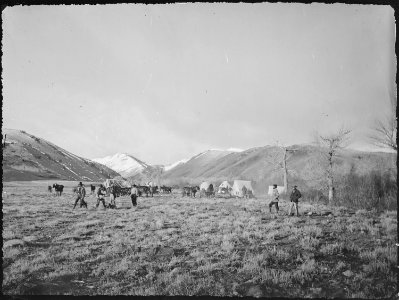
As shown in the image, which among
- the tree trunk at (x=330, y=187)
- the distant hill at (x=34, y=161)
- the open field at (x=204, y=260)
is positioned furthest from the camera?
the distant hill at (x=34, y=161)

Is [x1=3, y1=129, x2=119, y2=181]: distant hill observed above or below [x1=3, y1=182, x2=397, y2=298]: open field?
above

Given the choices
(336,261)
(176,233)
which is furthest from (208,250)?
(336,261)

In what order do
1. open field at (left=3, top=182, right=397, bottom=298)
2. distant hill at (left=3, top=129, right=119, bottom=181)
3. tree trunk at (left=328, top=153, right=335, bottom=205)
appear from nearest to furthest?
open field at (left=3, top=182, right=397, bottom=298), tree trunk at (left=328, top=153, right=335, bottom=205), distant hill at (left=3, top=129, right=119, bottom=181)

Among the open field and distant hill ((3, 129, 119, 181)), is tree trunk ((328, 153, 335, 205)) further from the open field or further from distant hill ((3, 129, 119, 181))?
distant hill ((3, 129, 119, 181))

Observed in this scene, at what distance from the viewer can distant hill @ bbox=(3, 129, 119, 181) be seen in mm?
71625

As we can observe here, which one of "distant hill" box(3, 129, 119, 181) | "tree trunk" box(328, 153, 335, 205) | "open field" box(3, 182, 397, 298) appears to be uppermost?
"distant hill" box(3, 129, 119, 181)

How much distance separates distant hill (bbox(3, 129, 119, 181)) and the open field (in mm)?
54781

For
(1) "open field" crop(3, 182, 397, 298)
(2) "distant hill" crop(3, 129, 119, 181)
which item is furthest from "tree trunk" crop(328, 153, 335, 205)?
(2) "distant hill" crop(3, 129, 119, 181)

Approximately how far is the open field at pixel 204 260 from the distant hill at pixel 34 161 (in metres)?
54.8

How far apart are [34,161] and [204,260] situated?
87295 mm

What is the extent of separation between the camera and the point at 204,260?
9000 millimetres

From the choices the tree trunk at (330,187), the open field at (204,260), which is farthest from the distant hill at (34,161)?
the tree trunk at (330,187)

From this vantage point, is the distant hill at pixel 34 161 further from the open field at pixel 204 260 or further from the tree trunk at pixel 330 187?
the tree trunk at pixel 330 187

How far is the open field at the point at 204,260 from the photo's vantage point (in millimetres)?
7230
